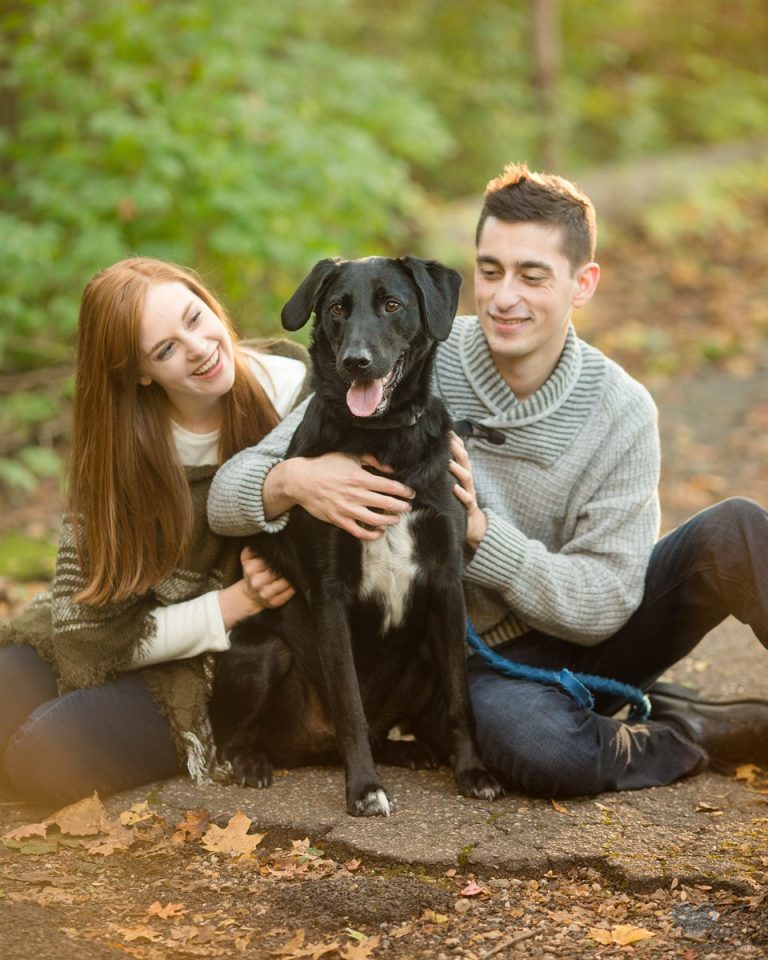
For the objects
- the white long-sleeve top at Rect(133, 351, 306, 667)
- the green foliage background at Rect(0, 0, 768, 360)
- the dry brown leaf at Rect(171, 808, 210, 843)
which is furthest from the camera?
the green foliage background at Rect(0, 0, 768, 360)

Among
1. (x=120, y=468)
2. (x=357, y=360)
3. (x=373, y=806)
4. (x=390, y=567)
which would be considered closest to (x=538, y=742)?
(x=373, y=806)

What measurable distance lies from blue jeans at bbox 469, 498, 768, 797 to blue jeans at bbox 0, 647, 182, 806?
875 mm

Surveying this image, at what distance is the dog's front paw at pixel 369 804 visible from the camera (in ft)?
8.94

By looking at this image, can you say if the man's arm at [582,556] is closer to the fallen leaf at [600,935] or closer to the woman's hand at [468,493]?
the woman's hand at [468,493]

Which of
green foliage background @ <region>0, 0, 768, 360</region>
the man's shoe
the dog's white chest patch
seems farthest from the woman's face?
green foliage background @ <region>0, 0, 768, 360</region>

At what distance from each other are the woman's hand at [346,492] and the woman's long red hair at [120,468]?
358 millimetres

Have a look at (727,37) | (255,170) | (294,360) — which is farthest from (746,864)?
(727,37)

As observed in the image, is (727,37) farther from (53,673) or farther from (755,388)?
(53,673)

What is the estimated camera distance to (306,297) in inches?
110

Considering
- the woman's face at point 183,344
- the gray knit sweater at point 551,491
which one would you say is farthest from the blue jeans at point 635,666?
the woman's face at point 183,344

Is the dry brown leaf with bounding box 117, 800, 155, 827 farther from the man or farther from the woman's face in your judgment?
the woman's face

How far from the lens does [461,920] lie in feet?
7.63

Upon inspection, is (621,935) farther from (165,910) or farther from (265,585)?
(265,585)

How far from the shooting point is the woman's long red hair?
9.70 ft
